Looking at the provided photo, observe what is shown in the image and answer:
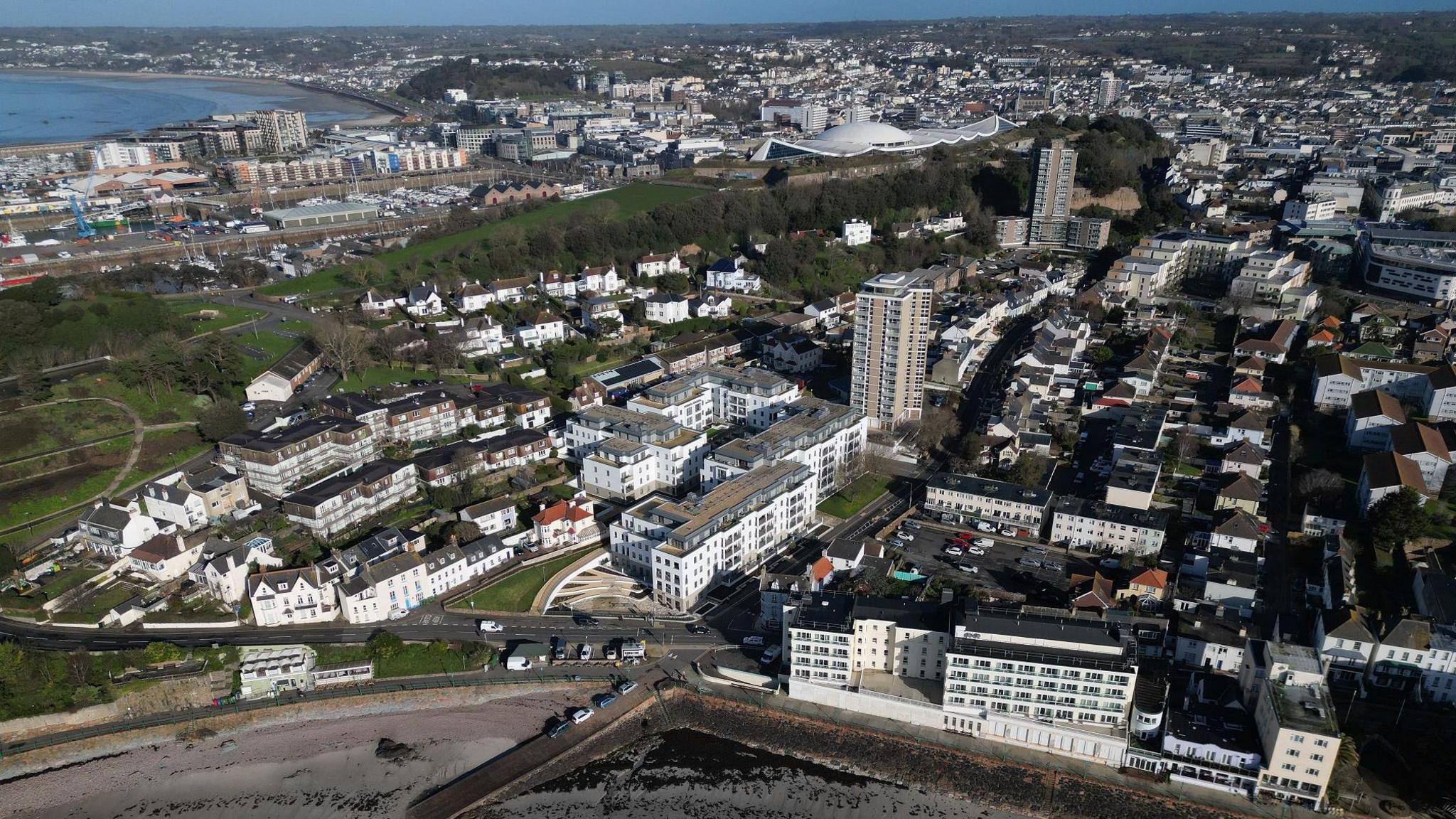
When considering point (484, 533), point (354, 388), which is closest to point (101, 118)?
point (354, 388)

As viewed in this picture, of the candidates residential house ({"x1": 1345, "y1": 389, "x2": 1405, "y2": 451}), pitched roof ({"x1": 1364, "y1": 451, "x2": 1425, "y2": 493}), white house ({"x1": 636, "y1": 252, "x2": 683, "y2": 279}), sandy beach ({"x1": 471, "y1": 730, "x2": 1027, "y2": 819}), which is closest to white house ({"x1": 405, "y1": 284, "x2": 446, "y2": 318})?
white house ({"x1": 636, "y1": 252, "x2": 683, "y2": 279})

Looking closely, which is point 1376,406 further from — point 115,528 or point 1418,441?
point 115,528

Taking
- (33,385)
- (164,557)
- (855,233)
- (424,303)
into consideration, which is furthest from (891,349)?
(33,385)

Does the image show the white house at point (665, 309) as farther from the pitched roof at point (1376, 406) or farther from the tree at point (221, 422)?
the pitched roof at point (1376, 406)

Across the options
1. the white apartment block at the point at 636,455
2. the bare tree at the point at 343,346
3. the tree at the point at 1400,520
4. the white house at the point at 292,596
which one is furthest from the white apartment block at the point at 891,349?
the bare tree at the point at 343,346

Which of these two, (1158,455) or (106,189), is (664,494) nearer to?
(1158,455)
